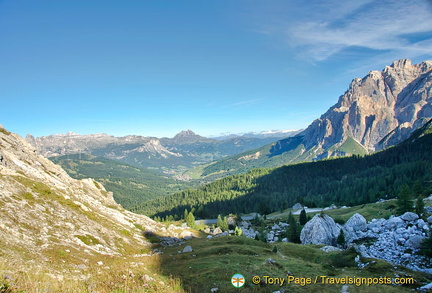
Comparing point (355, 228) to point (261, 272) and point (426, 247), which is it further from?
point (261, 272)

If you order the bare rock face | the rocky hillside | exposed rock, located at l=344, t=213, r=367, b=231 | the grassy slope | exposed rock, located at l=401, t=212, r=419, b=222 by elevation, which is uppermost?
the rocky hillside

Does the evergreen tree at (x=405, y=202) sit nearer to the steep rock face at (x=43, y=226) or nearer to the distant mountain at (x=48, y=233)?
the distant mountain at (x=48, y=233)

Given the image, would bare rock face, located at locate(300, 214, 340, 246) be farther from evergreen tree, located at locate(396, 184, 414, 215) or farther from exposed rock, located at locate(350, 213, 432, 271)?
evergreen tree, located at locate(396, 184, 414, 215)

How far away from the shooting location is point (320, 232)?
76938mm

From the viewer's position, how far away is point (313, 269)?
3475 centimetres

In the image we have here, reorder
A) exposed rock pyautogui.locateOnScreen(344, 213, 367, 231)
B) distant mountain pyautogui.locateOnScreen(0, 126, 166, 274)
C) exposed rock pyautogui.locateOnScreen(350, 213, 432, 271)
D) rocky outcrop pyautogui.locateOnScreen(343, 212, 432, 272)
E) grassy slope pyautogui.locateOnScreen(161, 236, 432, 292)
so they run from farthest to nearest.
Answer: exposed rock pyautogui.locateOnScreen(344, 213, 367, 231)
rocky outcrop pyautogui.locateOnScreen(343, 212, 432, 272)
exposed rock pyautogui.locateOnScreen(350, 213, 432, 271)
distant mountain pyautogui.locateOnScreen(0, 126, 166, 274)
grassy slope pyautogui.locateOnScreen(161, 236, 432, 292)

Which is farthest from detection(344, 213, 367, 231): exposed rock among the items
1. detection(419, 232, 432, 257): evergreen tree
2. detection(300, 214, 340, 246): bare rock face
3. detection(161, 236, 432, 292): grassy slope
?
detection(161, 236, 432, 292): grassy slope

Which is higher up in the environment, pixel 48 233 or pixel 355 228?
pixel 48 233

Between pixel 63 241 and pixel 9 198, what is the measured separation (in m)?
13.1

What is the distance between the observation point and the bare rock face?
76.2 metres

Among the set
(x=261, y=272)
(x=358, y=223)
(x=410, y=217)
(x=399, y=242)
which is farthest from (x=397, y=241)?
(x=261, y=272)

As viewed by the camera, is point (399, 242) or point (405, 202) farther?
point (405, 202)

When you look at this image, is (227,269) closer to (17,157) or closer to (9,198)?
(9,198)

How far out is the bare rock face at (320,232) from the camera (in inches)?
3000
